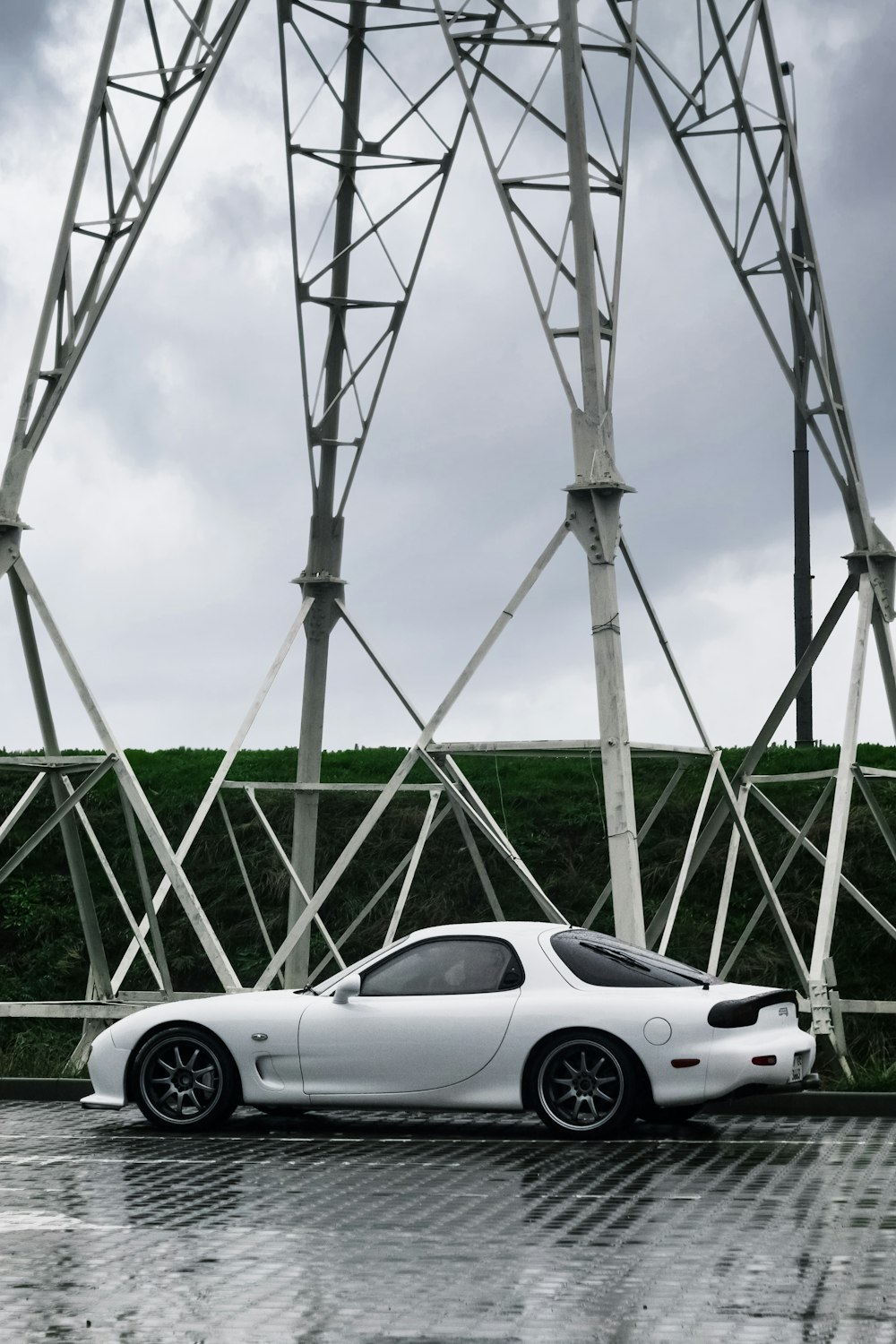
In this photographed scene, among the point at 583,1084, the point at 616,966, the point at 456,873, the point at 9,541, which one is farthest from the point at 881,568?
the point at 456,873

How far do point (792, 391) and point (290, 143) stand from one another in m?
5.69

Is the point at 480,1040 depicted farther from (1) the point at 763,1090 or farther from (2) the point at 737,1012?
(1) the point at 763,1090

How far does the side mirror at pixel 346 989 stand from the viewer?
466 inches

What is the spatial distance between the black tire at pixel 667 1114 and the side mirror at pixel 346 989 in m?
1.97

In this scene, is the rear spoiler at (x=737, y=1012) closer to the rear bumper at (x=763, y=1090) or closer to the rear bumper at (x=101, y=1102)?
the rear bumper at (x=763, y=1090)

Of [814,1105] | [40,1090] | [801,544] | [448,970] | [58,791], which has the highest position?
[801,544]

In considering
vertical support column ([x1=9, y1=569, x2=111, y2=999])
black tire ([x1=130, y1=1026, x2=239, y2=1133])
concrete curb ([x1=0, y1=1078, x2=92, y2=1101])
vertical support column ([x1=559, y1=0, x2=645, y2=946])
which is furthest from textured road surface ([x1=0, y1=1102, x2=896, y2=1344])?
vertical support column ([x1=9, y1=569, x2=111, y2=999])

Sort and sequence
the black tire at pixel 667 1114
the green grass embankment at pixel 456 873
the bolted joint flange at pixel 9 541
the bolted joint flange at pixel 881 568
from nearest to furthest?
the black tire at pixel 667 1114 < the bolted joint flange at pixel 9 541 < the bolted joint flange at pixel 881 568 < the green grass embankment at pixel 456 873

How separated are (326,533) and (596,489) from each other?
4.62 m

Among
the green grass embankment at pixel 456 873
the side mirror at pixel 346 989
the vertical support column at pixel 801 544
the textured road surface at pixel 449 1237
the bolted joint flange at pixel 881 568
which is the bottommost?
the textured road surface at pixel 449 1237

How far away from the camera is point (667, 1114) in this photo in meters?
11.9

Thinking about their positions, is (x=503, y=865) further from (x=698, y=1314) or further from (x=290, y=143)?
(x=698, y=1314)

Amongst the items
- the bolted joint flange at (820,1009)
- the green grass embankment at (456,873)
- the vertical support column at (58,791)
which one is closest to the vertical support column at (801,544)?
the green grass embankment at (456,873)

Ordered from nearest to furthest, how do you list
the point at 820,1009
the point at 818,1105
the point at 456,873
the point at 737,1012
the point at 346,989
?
1. the point at 737,1012
2. the point at 346,989
3. the point at 818,1105
4. the point at 820,1009
5. the point at 456,873
